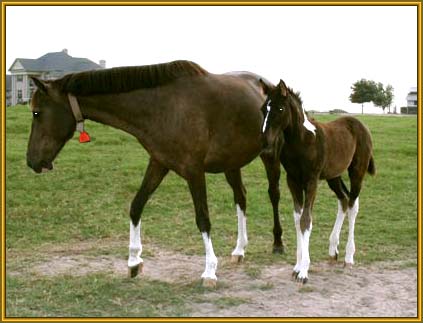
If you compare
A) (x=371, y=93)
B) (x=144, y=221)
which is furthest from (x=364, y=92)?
(x=144, y=221)

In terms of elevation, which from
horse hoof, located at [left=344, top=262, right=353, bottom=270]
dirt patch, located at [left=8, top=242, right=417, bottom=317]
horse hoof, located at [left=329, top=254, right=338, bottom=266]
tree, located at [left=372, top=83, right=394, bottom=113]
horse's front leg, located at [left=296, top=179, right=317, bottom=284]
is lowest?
dirt patch, located at [left=8, top=242, right=417, bottom=317]

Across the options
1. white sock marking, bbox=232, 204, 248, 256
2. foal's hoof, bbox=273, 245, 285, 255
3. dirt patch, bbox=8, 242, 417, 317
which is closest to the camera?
dirt patch, bbox=8, 242, 417, 317

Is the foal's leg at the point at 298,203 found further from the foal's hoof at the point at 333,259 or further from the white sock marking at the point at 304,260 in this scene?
the foal's hoof at the point at 333,259

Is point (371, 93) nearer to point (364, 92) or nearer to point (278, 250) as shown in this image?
point (364, 92)

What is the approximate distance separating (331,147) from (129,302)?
286 centimetres

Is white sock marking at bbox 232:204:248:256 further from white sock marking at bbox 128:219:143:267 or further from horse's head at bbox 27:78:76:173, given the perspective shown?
horse's head at bbox 27:78:76:173

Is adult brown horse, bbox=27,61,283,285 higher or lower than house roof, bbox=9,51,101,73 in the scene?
lower

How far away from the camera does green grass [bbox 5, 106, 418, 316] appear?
5.30 m

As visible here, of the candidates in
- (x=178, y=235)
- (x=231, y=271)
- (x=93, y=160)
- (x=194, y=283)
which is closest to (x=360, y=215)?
(x=178, y=235)

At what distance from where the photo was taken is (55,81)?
578cm

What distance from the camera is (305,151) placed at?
5.89 metres

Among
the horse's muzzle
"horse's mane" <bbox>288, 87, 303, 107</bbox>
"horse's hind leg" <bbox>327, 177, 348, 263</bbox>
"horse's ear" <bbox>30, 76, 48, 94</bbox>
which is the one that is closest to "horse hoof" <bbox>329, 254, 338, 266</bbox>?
"horse's hind leg" <bbox>327, 177, 348, 263</bbox>

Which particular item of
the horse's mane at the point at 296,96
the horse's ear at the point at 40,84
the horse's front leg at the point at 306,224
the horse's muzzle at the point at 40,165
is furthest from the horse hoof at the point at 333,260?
the horse's ear at the point at 40,84

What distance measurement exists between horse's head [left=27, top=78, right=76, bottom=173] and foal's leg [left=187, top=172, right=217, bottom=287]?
4.73ft
